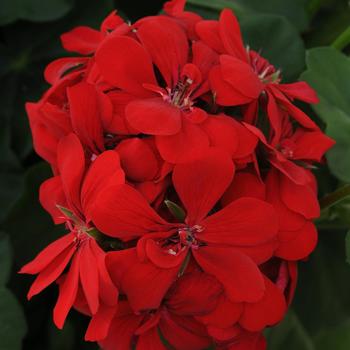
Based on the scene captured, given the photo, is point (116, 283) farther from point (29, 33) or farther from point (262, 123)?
point (29, 33)

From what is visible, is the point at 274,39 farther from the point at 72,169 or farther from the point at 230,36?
the point at 72,169

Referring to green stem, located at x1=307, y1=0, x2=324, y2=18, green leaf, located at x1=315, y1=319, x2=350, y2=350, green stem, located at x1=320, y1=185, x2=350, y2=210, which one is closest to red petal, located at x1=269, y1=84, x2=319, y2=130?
green stem, located at x1=320, y1=185, x2=350, y2=210

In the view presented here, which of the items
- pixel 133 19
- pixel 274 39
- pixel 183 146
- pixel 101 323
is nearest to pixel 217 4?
pixel 274 39

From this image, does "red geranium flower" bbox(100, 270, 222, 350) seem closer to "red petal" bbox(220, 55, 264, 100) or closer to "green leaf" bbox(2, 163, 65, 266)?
"red petal" bbox(220, 55, 264, 100)

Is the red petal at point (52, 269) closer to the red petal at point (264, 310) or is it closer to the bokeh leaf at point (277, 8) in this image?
the red petal at point (264, 310)

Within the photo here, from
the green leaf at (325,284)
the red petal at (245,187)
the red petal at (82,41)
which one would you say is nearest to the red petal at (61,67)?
the red petal at (82,41)

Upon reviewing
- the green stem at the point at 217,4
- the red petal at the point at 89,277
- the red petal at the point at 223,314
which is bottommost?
the red petal at the point at 223,314
